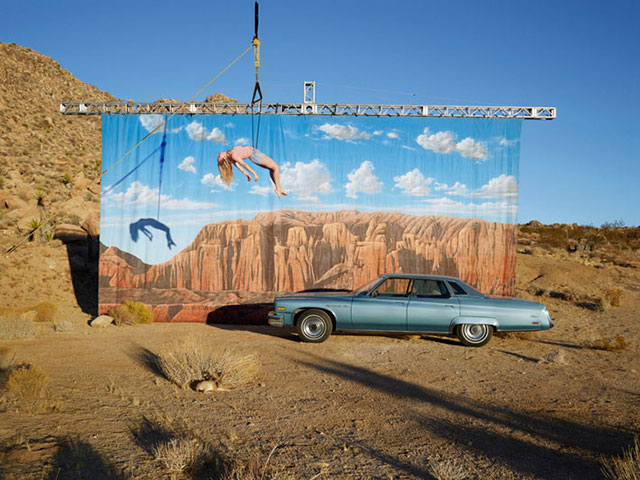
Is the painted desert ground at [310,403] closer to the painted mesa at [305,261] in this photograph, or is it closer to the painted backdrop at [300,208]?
the painted mesa at [305,261]

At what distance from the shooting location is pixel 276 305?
28.6 ft

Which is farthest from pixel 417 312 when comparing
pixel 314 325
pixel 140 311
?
pixel 140 311

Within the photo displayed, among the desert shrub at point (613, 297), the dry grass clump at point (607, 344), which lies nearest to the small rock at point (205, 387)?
the dry grass clump at point (607, 344)

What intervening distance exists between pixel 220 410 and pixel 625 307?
13419 mm

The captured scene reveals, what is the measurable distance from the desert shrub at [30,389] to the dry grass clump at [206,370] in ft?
4.65

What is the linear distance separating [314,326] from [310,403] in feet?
11.6

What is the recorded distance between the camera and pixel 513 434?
4.30m

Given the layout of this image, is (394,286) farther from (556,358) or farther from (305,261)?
(305,261)

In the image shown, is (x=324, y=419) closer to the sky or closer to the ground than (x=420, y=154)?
closer to the ground

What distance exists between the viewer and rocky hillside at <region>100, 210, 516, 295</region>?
12156mm

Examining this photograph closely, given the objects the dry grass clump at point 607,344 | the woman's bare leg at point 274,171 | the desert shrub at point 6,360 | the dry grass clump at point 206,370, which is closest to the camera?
the dry grass clump at point 206,370

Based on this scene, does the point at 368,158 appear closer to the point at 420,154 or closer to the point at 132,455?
the point at 420,154

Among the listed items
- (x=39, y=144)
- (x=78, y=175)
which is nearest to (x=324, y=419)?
(x=78, y=175)

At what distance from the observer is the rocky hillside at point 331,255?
1216cm
